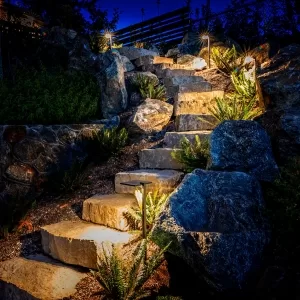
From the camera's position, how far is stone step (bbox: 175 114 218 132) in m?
5.77

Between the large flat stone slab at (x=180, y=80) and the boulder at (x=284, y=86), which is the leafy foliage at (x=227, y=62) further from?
the boulder at (x=284, y=86)

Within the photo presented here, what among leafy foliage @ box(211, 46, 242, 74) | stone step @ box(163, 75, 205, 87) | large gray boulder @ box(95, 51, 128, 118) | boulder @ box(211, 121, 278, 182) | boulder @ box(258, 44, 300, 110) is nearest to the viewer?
boulder @ box(211, 121, 278, 182)

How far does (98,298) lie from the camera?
10.1ft

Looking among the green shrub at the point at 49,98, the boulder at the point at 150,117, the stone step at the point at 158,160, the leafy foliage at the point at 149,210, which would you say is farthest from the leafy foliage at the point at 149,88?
the leafy foliage at the point at 149,210

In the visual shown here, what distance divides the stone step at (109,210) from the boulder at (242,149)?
4.30 ft

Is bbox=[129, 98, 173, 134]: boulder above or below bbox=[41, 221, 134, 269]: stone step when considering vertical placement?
above

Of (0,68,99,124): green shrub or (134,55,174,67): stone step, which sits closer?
(0,68,99,124): green shrub

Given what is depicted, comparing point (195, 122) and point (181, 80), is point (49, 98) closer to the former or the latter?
point (195, 122)

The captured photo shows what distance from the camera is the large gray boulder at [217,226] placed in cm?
259

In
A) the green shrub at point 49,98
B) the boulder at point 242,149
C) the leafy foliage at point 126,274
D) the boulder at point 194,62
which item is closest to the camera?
the leafy foliage at point 126,274

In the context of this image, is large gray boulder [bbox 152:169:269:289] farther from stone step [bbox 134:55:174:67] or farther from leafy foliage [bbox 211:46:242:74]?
stone step [bbox 134:55:174:67]

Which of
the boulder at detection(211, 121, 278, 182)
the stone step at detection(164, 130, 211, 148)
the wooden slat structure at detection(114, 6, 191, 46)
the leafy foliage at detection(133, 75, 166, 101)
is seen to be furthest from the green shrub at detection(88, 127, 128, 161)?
the wooden slat structure at detection(114, 6, 191, 46)

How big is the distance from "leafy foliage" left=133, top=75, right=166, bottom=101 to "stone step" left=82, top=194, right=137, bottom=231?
13.4ft

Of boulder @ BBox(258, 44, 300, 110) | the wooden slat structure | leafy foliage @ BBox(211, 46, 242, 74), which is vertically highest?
the wooden slat structure
